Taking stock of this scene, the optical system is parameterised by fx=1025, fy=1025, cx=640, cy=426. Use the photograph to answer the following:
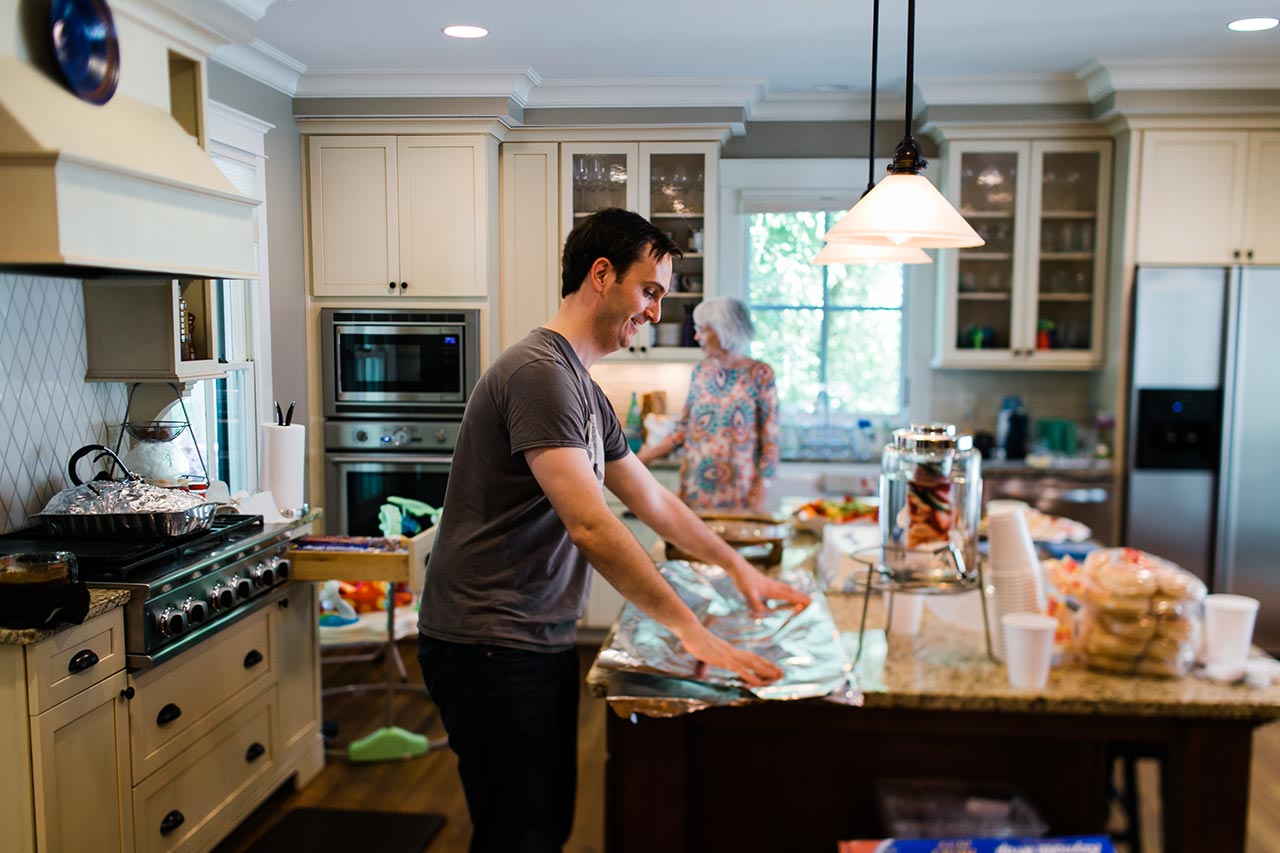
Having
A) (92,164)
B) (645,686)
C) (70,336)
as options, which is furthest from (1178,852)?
(70,336)

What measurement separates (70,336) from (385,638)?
4.53ft

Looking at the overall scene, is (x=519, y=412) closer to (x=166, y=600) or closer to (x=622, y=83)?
(x=166, y=600)

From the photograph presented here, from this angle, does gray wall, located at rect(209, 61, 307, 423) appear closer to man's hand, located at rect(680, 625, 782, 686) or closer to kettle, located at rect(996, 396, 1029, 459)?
man's hand, located at rect(680, 625, 782, 686)

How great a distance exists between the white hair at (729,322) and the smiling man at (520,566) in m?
2.00

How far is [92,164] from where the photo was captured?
7.34 ft

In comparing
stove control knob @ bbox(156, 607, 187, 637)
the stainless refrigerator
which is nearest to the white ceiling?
the stainless refrigerator

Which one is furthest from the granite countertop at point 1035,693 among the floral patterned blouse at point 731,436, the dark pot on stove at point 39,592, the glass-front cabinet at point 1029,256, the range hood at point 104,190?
the glass-front cabinet at point 1029,256

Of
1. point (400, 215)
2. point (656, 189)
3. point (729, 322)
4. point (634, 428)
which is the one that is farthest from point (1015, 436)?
point (400, 215)

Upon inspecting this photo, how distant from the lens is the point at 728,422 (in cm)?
399

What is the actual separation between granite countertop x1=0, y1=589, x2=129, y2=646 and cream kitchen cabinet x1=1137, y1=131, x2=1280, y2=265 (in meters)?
4.13

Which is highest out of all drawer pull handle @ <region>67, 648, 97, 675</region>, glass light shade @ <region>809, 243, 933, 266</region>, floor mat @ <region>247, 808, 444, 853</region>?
glass light shade @ <region>809, 243, 933, 266</region>

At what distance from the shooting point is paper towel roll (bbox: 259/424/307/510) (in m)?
3.13

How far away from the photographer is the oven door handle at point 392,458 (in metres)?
4.48

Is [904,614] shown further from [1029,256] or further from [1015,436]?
[1029,256]
